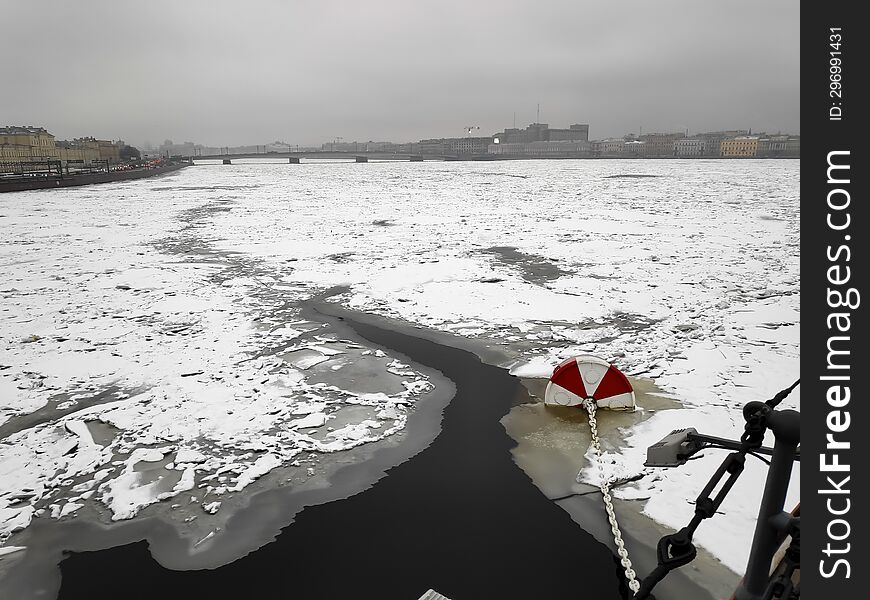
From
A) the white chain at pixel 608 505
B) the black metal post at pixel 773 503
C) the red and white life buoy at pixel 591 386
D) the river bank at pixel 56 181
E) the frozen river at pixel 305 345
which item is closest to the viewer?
the black metal post at pixel 773 503

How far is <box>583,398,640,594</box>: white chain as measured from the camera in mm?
3062

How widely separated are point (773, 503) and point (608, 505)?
195 centimetres

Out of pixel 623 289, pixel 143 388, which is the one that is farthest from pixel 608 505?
pixel 623 289

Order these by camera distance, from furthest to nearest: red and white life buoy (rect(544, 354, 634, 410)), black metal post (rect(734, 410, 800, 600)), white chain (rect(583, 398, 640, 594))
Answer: red and white life buoy (rect(544, 354, 634, 410)), white chain (rect(583, 398, 640, 594)), black metal post (rect(734, 410, 800, 600))

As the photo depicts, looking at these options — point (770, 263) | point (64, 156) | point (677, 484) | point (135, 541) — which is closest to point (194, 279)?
point (135, 541)

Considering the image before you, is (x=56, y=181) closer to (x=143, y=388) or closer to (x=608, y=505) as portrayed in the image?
(x=143, y=388)

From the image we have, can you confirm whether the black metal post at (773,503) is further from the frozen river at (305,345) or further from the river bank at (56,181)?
the river bank at (56,181)

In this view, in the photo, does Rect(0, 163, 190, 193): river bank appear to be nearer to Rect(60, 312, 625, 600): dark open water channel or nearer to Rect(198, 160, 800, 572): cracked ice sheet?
Rect(198, 160, 800, 572): cracked ice sheet

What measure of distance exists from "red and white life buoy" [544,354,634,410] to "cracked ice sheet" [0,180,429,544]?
1494 millimetres

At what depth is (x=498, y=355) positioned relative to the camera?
6777 millimetres

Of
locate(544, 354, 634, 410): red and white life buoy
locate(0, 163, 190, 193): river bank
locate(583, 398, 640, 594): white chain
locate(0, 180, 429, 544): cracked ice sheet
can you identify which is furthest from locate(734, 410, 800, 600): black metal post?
locate(0, 163, 190, 193): river bank

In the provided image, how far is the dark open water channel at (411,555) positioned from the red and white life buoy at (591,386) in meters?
1.24

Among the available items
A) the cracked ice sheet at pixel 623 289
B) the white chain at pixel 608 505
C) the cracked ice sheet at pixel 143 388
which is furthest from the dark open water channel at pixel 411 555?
the cracked ice sheet at pixel 623 289

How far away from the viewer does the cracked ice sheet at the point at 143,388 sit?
13.9 feet
